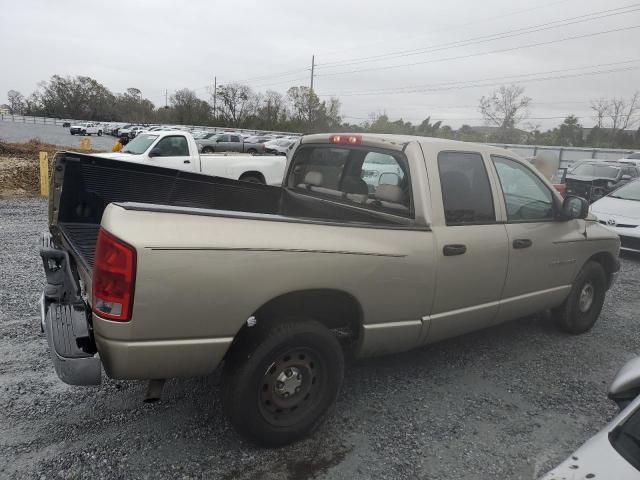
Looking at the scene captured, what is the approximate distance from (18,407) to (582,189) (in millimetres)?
16600

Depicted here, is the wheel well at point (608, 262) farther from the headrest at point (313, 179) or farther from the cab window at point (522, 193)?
the headrest at point (313, 179)

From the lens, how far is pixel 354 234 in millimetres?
2861

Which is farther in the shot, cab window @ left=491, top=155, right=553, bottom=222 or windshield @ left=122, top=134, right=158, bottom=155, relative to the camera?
windshield @ left=122, top=134, right=158, bottom=155

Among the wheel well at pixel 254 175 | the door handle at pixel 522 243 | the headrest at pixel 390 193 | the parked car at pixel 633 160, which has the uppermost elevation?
the parked car at pixel 633 160

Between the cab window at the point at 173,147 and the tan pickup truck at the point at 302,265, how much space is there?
716 cm

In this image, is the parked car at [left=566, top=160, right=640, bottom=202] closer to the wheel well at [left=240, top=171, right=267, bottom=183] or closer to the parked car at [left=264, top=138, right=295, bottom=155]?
the wheel well at [left=240, top=171, right=267, bottom=183]

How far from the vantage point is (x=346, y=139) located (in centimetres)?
381

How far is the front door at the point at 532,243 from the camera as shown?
3.79 metres

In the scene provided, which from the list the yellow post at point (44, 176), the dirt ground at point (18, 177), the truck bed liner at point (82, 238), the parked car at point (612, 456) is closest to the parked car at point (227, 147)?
the dirt ground at point (18, 177)

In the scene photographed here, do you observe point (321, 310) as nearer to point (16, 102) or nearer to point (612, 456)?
point (612, 456)

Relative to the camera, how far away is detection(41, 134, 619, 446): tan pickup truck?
2.25 meters

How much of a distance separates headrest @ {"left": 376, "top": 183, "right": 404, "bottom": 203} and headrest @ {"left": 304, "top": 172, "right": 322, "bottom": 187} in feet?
2.58

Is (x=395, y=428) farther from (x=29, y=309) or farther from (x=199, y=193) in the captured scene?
(x=29, y=309)

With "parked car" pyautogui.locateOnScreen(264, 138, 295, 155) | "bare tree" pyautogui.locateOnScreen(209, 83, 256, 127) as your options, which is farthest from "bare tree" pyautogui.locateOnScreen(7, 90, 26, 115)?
"parked car" pyautogui.locateOnScreen(264, 138, 295, 155)
